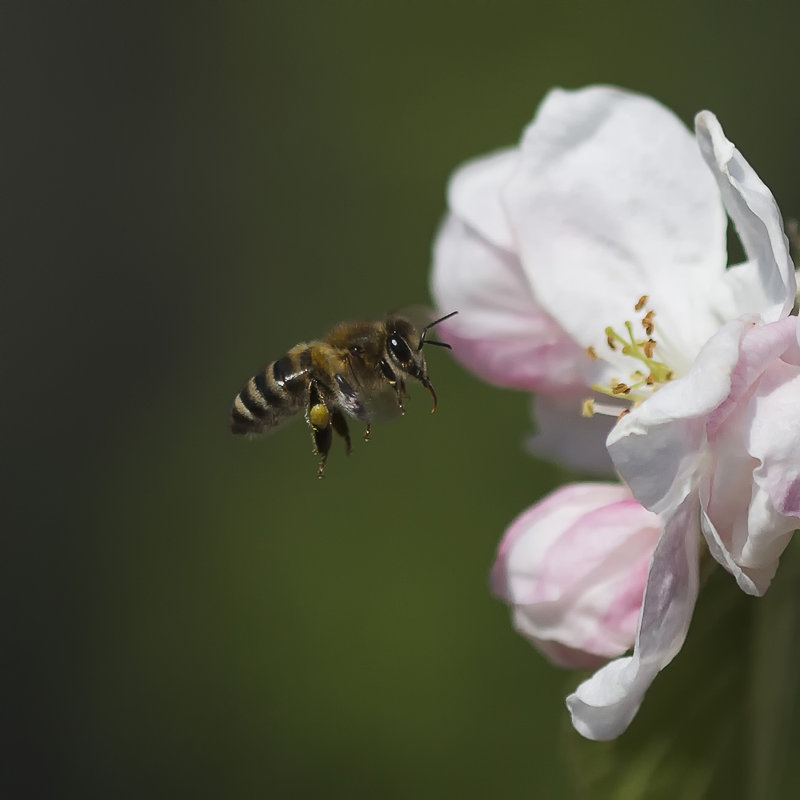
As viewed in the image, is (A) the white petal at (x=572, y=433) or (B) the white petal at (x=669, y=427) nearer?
(B) the white petal at (x=669, y=427)

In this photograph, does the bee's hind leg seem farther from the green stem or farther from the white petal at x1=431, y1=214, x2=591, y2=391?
the green stem

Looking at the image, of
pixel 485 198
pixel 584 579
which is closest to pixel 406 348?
pixel 485 198

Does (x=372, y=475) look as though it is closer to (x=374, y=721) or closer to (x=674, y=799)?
(x=374, y=721)

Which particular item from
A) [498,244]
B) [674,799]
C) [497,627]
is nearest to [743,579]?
[674,799]

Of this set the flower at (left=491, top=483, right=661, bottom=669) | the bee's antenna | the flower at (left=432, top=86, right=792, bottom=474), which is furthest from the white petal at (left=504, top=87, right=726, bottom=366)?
the flower at (left=491, top=483, right=661, bottom=669)

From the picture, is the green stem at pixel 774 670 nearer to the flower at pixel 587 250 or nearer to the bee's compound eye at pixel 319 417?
the flower at pixel 587 250

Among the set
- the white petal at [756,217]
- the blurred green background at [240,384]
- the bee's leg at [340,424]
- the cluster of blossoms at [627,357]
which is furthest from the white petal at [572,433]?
the blurred green background at [240,384]

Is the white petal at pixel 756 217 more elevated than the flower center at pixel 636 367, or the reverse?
the white petal at pixel 756 217

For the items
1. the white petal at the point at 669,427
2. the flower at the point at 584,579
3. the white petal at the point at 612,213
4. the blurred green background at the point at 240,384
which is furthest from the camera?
the blurred green background at the point at 240,384
